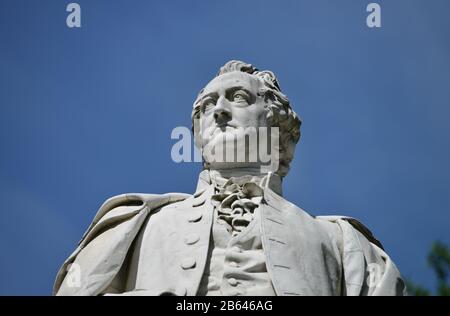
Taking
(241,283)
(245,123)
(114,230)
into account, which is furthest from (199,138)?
(241,283)

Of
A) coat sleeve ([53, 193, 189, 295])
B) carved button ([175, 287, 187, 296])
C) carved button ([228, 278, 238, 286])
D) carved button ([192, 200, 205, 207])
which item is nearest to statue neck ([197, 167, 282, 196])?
coat sleeve ([53, 193, 189, 295])

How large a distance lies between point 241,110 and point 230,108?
12 centimetres

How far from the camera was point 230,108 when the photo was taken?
1527 centimetres

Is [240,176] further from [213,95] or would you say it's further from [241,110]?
[213,95]

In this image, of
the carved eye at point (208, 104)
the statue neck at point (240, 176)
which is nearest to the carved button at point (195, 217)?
the statue neck at point (240, 176)

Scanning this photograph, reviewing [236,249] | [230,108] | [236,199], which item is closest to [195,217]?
[236,199]

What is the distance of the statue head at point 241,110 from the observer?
15.2m

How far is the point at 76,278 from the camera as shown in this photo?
13711mm

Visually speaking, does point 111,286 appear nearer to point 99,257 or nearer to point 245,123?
point 99,257

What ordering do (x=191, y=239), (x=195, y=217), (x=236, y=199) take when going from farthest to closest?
(x=236, y=199)
(x=195, y=217)
(x=191, y=239)

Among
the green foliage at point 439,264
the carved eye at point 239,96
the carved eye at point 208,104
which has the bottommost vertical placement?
the green foliage at point 439,264

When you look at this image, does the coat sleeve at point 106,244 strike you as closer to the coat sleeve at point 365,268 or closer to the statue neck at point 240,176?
the statue neck at point 240,176

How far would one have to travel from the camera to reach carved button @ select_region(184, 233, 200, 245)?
13.8m
